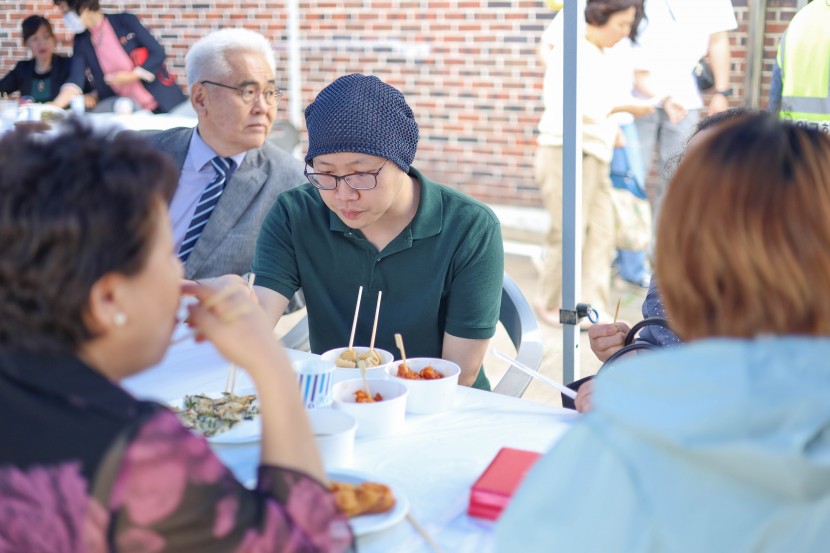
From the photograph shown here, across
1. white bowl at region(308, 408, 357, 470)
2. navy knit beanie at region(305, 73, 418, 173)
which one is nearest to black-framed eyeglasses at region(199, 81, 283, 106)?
navy knit beanie at region(305, 73, 418, 173)

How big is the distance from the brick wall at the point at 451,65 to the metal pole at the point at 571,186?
4057 mm

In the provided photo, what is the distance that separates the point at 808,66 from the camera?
11.7 feet

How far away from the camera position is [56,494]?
1.01 meters

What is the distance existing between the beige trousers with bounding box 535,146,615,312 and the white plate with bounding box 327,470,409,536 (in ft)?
12.5

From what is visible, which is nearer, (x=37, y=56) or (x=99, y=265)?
(x=99, y=265)

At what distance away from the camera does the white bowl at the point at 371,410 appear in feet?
5.50

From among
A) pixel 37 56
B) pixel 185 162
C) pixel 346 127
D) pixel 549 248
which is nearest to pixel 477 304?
pixel 346 127

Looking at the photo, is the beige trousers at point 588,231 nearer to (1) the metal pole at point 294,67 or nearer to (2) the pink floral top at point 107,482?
(1) the metal pole at point 294,67

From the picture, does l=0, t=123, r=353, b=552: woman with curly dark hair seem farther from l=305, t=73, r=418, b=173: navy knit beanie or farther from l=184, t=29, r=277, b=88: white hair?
l=184, t=29, r=277, b=88: white hair

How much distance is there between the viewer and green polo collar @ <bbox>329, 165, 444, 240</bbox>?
7.60 ft

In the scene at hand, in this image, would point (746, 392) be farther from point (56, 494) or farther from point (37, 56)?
point (37, 56)

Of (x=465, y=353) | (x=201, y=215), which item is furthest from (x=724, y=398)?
(x=201, y=215)

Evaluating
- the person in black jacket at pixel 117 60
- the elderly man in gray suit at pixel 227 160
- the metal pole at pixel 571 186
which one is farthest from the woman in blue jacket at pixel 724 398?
the person in black jacket at pixel 117 60

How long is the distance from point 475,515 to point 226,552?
0.47 metres
